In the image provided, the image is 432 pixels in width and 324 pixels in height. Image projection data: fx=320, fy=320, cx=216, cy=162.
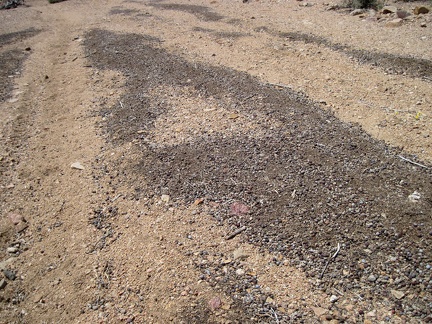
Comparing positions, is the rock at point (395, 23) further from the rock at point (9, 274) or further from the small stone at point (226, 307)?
the rock at point (9, 274)

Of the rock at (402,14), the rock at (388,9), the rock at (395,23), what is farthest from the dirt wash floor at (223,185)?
the rock at (388,9)

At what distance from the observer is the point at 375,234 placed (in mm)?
2709

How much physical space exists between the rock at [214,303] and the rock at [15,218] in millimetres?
2260

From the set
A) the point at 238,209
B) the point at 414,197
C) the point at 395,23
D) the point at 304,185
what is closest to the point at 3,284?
the point at 238,209

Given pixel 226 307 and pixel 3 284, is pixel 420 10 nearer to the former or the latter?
pixel 226 307

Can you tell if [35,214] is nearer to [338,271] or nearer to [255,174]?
[255,174]

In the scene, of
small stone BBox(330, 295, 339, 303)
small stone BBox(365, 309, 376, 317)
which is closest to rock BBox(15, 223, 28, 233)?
small stone BBox(330, 295, 339, 303)

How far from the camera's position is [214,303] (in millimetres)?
2385

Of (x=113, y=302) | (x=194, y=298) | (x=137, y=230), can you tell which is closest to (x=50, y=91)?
(x=137, y=230)

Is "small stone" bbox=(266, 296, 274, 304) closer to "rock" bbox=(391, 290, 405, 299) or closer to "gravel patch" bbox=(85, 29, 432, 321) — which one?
"gravel patch" bbox=(85, 29, 432, 321)

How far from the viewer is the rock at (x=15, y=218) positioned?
3.36 m

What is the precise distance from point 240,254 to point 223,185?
87 centimetres

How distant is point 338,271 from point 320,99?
2984 mm

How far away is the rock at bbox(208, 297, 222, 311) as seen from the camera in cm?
236
